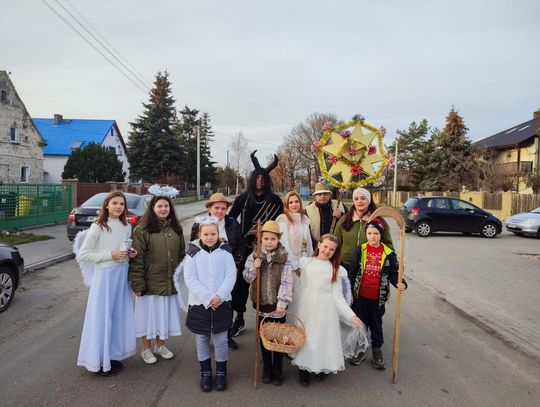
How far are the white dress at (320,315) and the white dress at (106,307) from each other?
66.3 inches

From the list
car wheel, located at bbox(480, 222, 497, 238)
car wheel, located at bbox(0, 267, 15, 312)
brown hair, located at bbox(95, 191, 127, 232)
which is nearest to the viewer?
brown hair, located at bbox(95, 191, 127, 232)

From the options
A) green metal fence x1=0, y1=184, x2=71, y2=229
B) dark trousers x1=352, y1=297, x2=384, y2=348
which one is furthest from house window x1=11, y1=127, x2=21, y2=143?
dark trousers x1=352, y1=297, x2=384, y2=348

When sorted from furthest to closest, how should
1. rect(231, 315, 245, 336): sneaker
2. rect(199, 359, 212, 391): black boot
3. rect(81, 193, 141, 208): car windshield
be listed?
rect(81, 193, 141, 208): car windshield
rect(231, 315, 245, 336): sneaker
rect(199, 359, 212, 391): black boot

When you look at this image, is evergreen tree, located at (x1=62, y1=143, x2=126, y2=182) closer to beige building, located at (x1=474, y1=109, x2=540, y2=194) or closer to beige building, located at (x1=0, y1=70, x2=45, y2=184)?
beige building, located at (x1=0, y1=70, x2=45, y2=184)

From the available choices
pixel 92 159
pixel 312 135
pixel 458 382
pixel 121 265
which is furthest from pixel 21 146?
pixel 312 135

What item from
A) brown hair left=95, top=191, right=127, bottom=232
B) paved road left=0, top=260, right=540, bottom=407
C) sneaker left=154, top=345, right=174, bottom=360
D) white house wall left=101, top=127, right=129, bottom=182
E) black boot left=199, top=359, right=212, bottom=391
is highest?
white house wall left=101, top=127, right=129, bottom=182

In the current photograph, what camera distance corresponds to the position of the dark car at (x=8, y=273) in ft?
18.3

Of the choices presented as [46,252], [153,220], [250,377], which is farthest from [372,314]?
[46,252]

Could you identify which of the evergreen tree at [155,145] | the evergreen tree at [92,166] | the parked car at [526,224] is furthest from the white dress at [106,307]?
the evergreen tree at [155,145]

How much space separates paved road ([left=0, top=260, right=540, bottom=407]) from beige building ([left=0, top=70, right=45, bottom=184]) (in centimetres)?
2638

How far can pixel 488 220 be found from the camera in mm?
15969

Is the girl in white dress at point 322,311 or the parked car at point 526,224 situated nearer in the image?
the girl in white dress at point 322,311

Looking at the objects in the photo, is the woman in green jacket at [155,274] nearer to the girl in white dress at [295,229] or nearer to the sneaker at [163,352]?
the sneaker at [163,352]

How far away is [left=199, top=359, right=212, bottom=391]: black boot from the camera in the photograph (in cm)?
344
